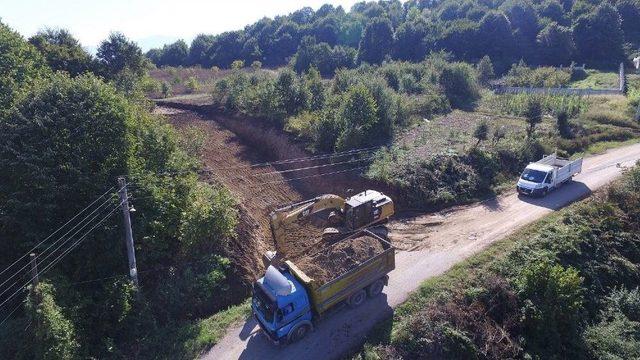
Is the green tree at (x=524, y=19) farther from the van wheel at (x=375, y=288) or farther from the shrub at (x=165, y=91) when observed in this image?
the van wheel at (x=375, y=288)

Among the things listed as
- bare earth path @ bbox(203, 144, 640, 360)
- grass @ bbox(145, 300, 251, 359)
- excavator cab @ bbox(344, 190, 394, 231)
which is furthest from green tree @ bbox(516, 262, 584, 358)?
grass @ bbox(145, 300, 251, 359)

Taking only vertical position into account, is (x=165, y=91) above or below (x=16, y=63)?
below

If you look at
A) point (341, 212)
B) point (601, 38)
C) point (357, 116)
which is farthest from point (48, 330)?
point (601, 38)

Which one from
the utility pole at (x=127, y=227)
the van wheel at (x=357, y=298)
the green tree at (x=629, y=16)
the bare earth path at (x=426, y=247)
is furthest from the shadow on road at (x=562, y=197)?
the green tree at (x=629, y=16)

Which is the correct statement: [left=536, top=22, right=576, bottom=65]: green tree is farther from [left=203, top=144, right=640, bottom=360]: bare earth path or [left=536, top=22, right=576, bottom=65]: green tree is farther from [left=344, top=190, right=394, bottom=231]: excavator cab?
[left=344, top=190, right=394, bottom=231]: excavator cab

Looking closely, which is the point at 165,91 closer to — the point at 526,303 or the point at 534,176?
the point at 534,176

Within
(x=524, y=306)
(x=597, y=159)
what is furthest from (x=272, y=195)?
(x=597, y=159)
